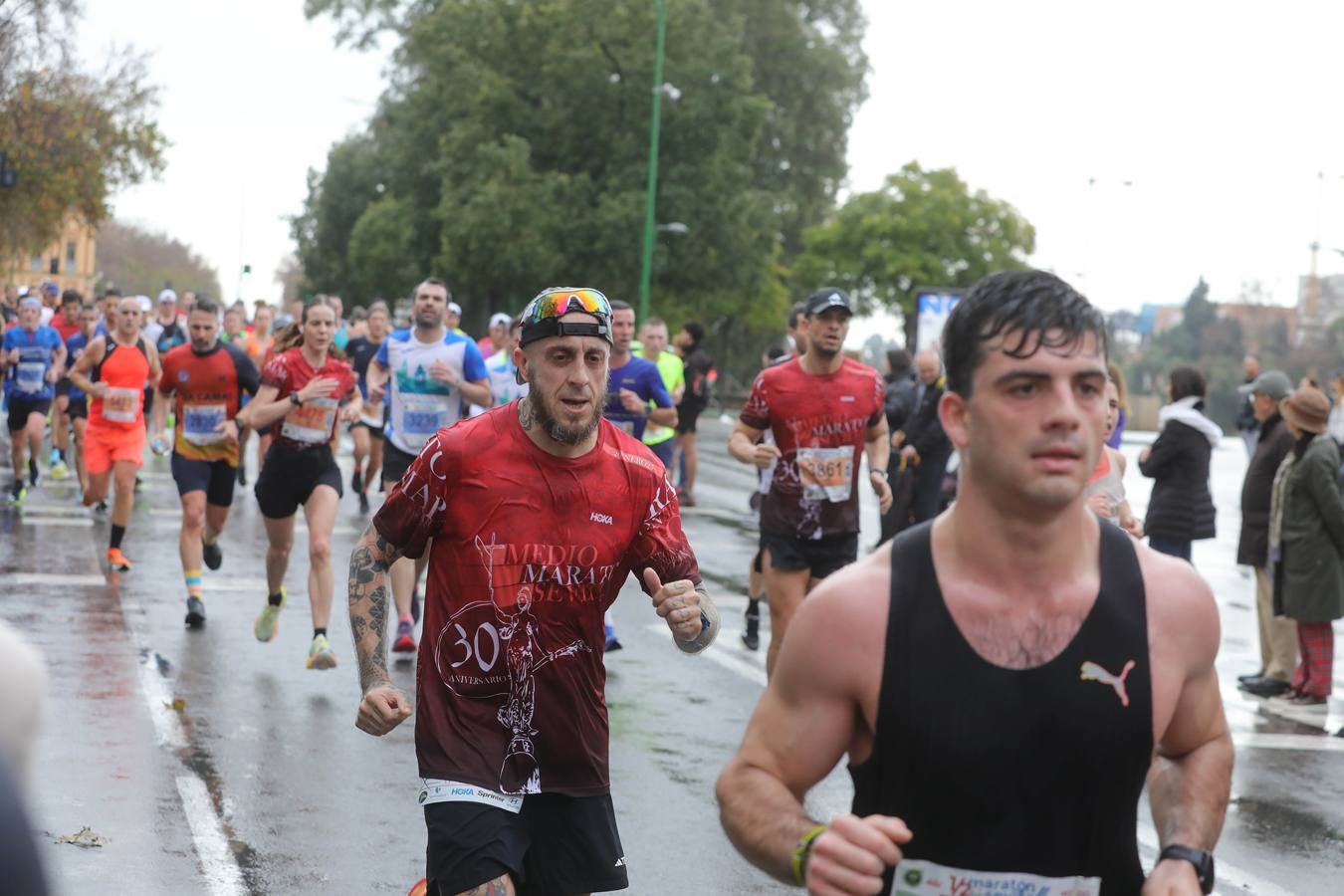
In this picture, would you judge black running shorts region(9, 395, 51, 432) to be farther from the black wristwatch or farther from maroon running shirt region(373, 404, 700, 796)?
the black wristwatch

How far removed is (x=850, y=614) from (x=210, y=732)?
650 cm

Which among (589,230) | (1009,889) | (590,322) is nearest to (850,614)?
(1009,889)

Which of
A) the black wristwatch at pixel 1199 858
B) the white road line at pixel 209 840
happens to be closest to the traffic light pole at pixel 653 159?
the white road line at pixel 209 840

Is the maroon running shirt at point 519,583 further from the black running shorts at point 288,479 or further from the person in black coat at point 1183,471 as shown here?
the person in black coat at point 1183,471

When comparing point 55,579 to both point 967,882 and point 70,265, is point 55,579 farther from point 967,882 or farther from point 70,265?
point 70,265

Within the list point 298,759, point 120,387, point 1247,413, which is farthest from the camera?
point 1247,413

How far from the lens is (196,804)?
7.52 meters

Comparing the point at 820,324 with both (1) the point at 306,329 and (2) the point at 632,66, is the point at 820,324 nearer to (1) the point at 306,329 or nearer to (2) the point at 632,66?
(1) the point at 306,329

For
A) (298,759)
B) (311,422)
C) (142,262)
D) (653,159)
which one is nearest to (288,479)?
(311,422)

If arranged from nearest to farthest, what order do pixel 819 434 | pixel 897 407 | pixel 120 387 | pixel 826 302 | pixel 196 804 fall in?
pixel 196 804 → pixel 826 302 → pixel 819 434 → pixel 120 387 → pixel 897 407

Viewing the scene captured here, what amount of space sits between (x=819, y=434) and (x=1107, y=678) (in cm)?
692

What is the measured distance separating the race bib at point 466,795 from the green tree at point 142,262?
376 feet

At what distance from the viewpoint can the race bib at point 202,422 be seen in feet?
39.5

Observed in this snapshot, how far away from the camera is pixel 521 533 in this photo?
189 inches
